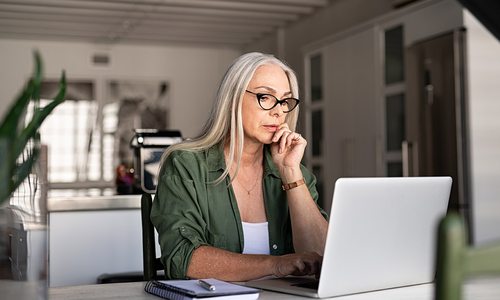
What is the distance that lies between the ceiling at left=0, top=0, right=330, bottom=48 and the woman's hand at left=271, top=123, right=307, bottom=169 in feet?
18.6

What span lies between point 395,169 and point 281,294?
14.1 ft

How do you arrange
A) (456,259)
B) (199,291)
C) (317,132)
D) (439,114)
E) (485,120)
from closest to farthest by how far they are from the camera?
(456,259), (199,291), (485,120), (439,114), (317,132)

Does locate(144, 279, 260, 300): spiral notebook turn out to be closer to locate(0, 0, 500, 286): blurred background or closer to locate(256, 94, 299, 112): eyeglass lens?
locate(0, 0, 500, 286): blurred background

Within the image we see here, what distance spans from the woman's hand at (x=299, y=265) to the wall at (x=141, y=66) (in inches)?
333

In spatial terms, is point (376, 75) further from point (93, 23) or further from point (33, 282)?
point (33, 282)

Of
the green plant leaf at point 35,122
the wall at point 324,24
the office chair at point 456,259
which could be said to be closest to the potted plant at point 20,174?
the green plant leaf at point 35,122

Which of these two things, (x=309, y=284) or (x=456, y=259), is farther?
(x=309, y=284)

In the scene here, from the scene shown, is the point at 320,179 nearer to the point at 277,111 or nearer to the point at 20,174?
the point at 277,111

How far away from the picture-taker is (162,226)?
1969 mm

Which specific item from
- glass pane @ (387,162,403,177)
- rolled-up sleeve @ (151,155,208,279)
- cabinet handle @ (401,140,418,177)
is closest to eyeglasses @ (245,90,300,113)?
rolled-up sleeve @ (151,155,208,279)

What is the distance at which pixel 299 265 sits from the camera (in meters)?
1.72

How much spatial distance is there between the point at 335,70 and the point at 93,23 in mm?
3595

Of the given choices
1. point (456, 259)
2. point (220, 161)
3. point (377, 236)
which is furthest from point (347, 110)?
point (456, 259)

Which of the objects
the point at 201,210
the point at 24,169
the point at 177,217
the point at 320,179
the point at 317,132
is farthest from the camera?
the point at 317,132
